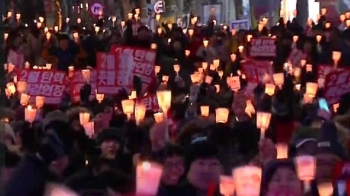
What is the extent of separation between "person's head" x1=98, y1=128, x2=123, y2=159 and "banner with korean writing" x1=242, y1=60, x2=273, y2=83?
5816mm

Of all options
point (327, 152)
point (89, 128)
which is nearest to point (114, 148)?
point (327, 152)

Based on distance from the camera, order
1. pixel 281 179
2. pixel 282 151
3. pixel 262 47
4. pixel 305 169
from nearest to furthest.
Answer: pixel 281 179, pixel 305 169, pixel 282 151, pixel 262 47

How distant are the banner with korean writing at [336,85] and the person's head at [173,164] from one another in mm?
5292

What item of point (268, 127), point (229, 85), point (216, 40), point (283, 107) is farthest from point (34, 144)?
point (216, 40)

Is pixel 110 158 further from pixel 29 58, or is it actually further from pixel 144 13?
pixel 144 13

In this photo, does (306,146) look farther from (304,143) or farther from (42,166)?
(42,166)

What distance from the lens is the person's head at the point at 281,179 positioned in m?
7.18

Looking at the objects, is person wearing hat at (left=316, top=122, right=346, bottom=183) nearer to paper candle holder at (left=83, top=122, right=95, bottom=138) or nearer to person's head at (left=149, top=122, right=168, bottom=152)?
person's head at (left=149, top=122, right=168, bottom=152)

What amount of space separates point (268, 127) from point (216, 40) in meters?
9.01

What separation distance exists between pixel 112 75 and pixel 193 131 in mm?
4597

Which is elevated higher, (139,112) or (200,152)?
(200,152)

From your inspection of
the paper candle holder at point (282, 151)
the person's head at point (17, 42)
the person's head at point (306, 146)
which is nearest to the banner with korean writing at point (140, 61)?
the person's head at point (17, 42)

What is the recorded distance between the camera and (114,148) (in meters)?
9.74

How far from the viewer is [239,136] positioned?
10422 millimetres
